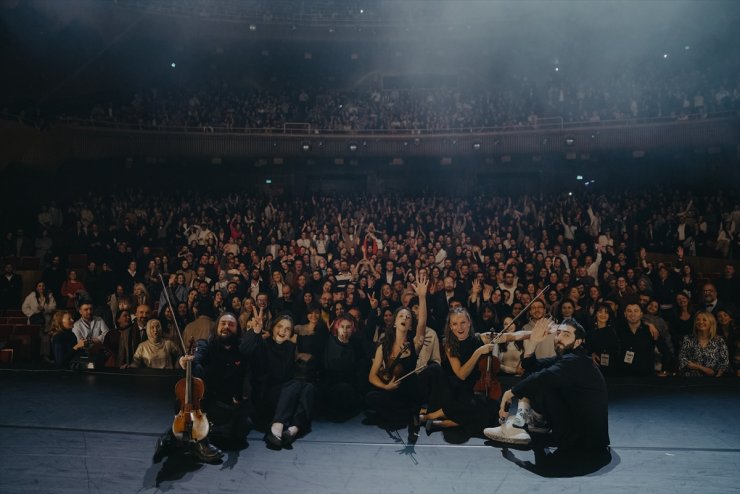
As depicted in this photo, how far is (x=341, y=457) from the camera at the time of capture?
11.6ft

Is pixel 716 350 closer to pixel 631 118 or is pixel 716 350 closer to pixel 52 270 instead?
pixel 52 270

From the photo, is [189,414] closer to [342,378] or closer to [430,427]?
[342,378]

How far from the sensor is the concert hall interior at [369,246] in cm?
357

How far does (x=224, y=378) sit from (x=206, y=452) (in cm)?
76

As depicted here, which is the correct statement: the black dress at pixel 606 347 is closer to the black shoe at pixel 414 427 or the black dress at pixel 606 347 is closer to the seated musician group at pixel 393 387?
the seated musician group at pixel 393 387

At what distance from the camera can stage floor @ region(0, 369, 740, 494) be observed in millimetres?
3188

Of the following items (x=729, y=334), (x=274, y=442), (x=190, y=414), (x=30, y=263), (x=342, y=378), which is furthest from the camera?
(x=30, y=263)

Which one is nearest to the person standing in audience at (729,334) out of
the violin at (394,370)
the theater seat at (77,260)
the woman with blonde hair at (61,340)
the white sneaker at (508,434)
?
the white sneaker at (508,434)

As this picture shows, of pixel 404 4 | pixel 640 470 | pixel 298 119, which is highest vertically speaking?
pixel 404 4

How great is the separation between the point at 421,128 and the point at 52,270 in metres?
11.2

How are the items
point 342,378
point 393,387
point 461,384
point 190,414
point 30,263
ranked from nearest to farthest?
1. point 190,414
2. point 461,384
3. point 393,387
4. point 342,378
5. point 30,263

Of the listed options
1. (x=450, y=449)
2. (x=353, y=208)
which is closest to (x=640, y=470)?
(x=450, y=449)

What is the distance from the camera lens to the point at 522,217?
12.0m

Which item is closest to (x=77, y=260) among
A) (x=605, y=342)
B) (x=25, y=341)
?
(x=25, y=341)
